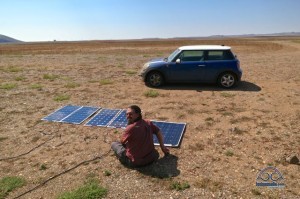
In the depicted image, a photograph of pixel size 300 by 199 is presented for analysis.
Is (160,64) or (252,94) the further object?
(160,64)

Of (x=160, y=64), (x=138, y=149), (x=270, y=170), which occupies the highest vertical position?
(x=160, y=64)

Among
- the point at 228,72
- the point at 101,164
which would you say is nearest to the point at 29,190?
the point at 101,164

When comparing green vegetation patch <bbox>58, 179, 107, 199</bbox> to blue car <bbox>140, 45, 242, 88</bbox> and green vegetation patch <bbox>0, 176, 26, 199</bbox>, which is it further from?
blue car <bbox>140, 45, 242, 88</bbox>

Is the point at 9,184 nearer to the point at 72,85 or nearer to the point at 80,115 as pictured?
the point at 80,115

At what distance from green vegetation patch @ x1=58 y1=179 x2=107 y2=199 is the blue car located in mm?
7353

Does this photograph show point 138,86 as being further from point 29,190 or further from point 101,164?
point 29,190

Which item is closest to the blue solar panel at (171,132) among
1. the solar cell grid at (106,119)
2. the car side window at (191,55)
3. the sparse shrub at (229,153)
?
the solar cell grid at (106,119)

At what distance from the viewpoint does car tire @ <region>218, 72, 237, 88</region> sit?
1138 cm

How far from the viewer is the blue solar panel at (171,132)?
249 inches

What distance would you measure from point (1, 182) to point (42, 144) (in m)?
1.59

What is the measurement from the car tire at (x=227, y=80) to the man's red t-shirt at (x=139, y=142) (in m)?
6.79

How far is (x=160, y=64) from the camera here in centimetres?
1152

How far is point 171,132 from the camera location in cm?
681

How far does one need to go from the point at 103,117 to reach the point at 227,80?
5.71m
